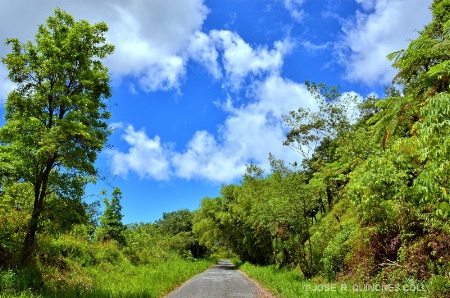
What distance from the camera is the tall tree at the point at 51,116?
43.8ft

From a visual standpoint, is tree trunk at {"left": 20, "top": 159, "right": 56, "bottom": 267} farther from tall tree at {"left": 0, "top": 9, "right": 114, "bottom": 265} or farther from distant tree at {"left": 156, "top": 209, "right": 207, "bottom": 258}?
distant tree at {"left": 156, "top": 209, "right": 207, "bottom": 258}

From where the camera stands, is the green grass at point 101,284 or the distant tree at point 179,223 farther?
the distant tree at point 179,223

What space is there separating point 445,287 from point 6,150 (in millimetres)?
15535

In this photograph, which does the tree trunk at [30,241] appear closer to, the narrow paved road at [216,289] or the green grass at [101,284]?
the green grass at [101,284]

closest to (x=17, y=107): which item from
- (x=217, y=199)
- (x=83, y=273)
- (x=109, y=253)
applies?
(x=83, y=273)

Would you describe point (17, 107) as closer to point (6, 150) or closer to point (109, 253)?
point (6, 150)

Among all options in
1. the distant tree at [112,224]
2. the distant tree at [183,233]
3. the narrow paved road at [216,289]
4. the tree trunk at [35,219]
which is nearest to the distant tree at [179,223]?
the distant tree at [183,233]

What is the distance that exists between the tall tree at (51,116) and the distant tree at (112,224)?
47.5ft

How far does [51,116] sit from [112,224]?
56.0 feet

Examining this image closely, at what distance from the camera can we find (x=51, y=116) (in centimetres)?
1447

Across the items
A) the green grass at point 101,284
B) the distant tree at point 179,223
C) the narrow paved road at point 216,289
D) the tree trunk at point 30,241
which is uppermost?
the distant tree at point 179,223

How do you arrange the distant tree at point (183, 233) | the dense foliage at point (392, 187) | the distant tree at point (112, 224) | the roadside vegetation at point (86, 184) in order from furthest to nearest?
the distant tree at point (183, 233) < the distant tree at point (112, 224) < the roadside vegetation at point (86, 184) < the dense foliage at point (392, 187)

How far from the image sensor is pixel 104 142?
15789mm

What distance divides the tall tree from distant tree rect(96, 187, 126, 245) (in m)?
14.5
